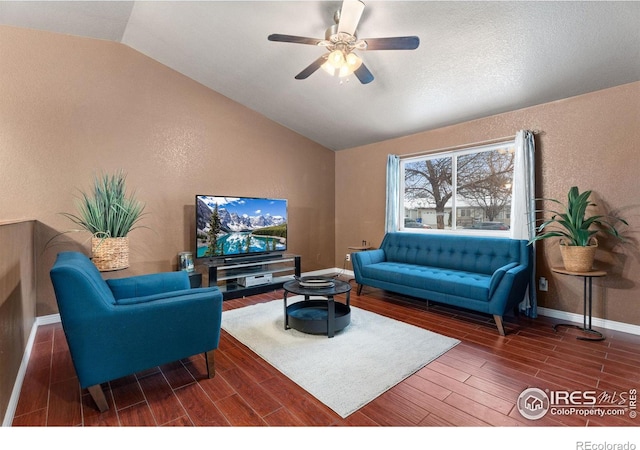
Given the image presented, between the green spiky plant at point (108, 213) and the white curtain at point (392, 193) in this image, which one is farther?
the white curtain at point (392, 193)

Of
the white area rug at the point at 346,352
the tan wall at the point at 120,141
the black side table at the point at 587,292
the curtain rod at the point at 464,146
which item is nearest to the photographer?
the white area rug at the point at 346,352

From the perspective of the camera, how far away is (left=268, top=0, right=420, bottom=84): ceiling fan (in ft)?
7.22

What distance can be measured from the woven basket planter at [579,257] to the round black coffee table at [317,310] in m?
2.19

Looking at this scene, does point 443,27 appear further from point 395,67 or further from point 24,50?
point 24,50

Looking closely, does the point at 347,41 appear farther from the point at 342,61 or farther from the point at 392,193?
the point at 392,193

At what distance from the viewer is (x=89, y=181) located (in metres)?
3.48

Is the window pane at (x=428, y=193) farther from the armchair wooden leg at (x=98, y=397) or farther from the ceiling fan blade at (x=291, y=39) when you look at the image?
the armchair wooden leg at (x=98, y=397)

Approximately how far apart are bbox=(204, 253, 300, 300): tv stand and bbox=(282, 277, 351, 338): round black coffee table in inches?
49.3

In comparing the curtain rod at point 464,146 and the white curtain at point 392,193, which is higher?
the curtain rod at point 464,146

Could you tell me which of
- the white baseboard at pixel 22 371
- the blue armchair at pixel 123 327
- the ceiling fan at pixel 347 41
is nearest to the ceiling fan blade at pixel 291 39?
the ceiling fan at pixel 347 41

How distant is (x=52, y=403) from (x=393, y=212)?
4394 millimetres

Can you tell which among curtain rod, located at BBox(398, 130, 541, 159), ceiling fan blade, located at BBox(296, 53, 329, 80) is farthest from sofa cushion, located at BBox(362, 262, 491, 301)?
ceiling fan blade, located at BBox(296, 53, 329, 80)

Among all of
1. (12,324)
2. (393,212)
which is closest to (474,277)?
(393,212)

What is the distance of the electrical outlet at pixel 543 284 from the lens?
3.49 m
